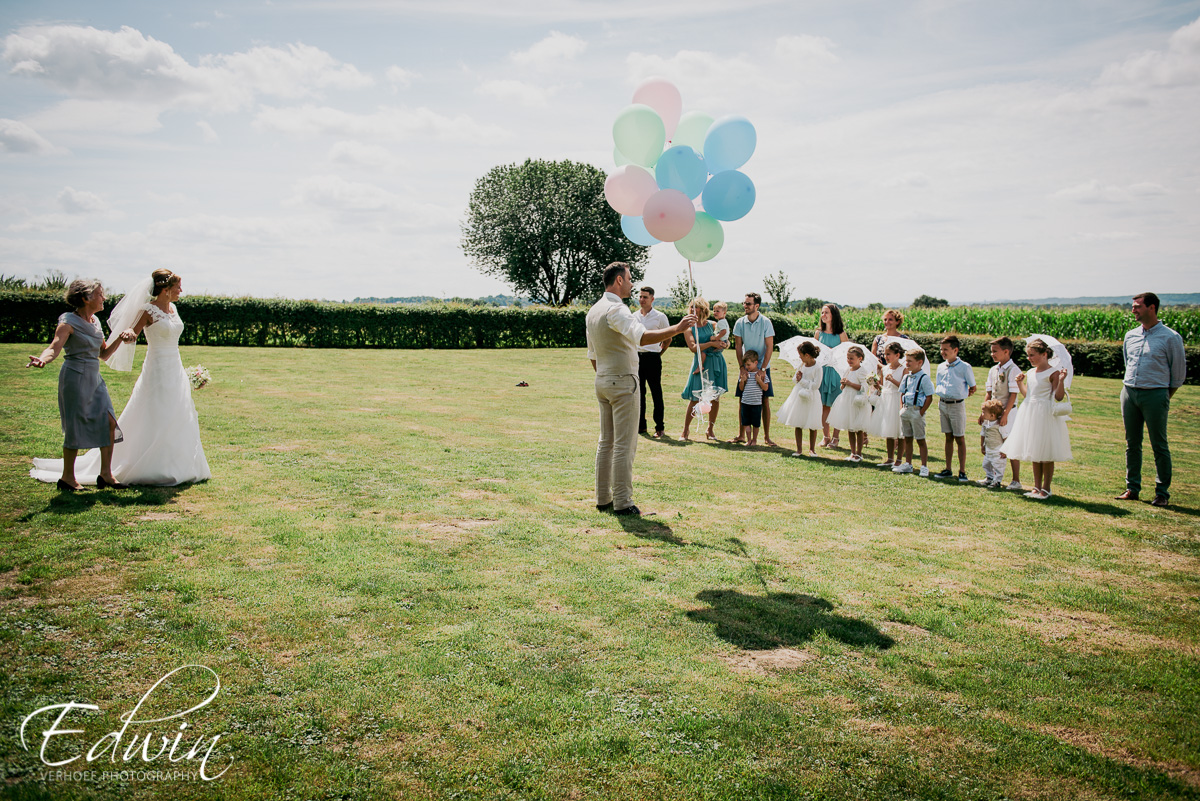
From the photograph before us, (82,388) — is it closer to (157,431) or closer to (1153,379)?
(157,431)

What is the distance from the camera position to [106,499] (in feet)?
22.3

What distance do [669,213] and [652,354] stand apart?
4.53 metres

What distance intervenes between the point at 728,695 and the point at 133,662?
330 cm

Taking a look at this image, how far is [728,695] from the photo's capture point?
3746mm

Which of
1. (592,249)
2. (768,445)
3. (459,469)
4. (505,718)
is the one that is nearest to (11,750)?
(505,718)

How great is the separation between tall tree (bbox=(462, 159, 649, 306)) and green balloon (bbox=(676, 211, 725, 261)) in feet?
144

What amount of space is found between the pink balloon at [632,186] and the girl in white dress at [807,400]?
4.45 metres

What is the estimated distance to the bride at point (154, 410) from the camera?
738 centimetres

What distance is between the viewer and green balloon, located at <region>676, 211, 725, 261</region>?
24.3 feet

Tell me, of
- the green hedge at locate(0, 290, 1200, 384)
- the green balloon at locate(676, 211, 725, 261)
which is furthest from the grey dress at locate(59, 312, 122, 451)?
the green hedge at locate(0, 290, 1200, 384)

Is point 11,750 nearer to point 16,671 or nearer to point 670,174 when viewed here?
point 16,671

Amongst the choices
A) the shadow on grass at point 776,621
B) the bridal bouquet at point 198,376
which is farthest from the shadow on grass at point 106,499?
the shadow on grass at point 776,621

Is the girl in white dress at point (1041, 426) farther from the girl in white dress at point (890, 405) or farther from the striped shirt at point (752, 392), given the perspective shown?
the striped shirt at point (752, 392)

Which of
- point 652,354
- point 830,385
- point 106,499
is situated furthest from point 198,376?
point 830,385
